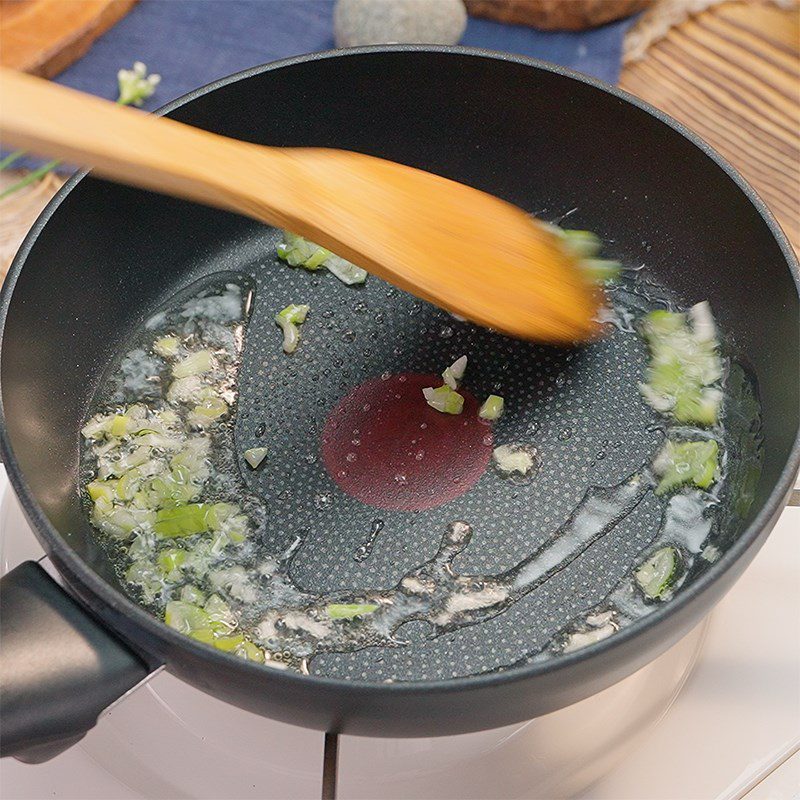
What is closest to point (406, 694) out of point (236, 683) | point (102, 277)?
point (236, 683)

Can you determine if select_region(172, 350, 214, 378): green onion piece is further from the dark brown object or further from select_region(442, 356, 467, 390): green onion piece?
the dark brown object

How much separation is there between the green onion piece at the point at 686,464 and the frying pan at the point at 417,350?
17mm

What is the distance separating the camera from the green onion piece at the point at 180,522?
3.03ft

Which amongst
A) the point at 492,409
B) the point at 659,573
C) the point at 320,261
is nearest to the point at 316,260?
the point at 320,261

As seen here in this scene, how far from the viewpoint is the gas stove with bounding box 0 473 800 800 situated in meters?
0.83

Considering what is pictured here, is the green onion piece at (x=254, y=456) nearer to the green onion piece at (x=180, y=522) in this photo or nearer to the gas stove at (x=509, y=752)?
the green onion piece at (x=180, y=522)

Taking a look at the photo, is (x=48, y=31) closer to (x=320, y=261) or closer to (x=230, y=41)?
(x=230, y=41)

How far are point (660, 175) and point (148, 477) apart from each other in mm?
601

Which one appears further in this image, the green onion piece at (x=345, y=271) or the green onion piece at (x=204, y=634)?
the green onion piece at (x=345, y=271)

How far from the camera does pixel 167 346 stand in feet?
3.48

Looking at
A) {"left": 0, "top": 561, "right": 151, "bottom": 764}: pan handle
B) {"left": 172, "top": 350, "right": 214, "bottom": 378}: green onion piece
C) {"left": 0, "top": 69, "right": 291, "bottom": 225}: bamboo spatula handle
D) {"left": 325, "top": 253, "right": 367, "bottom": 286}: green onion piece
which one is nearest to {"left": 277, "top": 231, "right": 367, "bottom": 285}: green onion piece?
{"left": 325, "top": 253, "right": 367, "bottom": 286}: green onion piece

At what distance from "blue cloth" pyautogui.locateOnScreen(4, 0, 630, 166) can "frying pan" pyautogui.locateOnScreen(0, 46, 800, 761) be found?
373 millimetres

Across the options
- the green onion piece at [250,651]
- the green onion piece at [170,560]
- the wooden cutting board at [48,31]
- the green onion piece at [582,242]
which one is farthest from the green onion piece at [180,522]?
the wooden cutting board at [48,31]

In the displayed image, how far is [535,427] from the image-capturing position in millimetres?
1008
